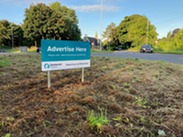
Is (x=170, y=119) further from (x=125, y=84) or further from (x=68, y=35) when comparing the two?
(x=68, y=35)

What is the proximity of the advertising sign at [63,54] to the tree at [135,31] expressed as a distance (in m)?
41.9

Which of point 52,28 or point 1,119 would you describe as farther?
point 52,28

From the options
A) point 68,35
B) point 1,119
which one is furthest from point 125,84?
point 68,35

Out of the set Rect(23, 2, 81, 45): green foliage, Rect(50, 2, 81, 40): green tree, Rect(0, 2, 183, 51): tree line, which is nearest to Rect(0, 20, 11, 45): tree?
Rect(0, 2, 183, 51): tree line

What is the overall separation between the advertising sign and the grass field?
39 centimetres

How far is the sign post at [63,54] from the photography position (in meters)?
3.54

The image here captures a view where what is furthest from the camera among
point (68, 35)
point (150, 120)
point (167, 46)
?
point (68, 35)

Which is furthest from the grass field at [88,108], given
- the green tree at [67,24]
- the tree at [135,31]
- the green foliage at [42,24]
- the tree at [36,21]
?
the tree at [135,31]

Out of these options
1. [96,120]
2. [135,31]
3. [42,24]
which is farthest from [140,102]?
[135,31]

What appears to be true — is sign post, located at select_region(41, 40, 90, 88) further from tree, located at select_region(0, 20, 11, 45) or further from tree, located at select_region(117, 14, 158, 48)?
tree, located at select_region(0, 20, 11, 45)

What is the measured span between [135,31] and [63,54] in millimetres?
47113

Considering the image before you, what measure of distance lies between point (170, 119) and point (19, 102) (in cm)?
216

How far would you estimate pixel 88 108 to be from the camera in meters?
2.86

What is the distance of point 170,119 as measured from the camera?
9.33 ft
